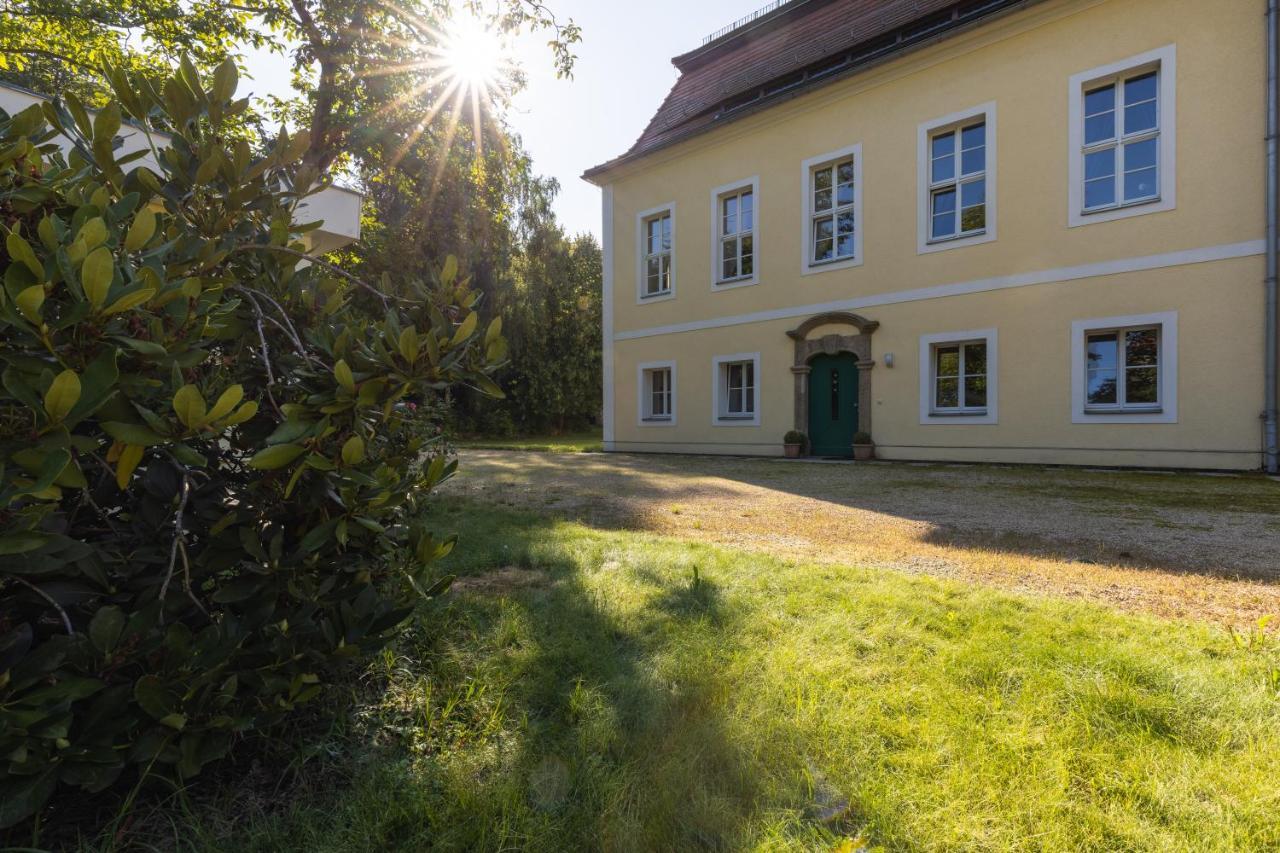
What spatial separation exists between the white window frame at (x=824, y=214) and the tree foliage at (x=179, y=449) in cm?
1118

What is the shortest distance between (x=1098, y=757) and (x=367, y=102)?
11.0 metres

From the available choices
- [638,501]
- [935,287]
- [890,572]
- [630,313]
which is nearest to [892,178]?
[935,287]

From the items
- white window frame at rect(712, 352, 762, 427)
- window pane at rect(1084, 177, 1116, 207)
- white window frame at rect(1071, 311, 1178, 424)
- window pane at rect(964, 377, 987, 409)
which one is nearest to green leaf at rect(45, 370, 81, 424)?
white window frame at rect(1071, 311, 1178, 424)

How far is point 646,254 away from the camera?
1495cm

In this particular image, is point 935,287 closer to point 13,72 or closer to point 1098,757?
point 1098,757

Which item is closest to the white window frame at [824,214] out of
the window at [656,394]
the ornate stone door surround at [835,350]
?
the ornate stone door surround at [835,350]

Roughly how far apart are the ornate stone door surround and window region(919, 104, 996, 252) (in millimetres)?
1726

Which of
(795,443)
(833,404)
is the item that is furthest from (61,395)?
(833,404)

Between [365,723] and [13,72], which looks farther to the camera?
[13,72]

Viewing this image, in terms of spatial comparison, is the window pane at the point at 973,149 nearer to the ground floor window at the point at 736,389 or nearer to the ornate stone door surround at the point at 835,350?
the ornate stone door surround at the point at 835,350

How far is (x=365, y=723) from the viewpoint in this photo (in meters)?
1.67

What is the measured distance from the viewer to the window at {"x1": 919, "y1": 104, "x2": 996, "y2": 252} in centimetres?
998

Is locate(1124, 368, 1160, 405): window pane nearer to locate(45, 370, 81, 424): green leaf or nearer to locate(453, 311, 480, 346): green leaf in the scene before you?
locate(453, 311, 480, 346): green leaf

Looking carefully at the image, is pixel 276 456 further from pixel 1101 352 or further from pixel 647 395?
pixel 647 395
